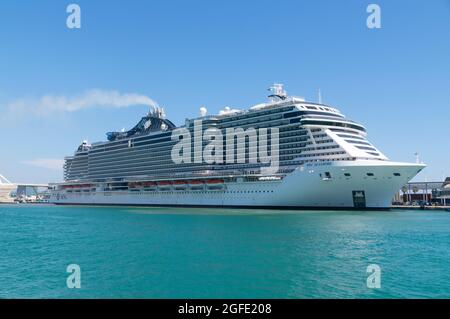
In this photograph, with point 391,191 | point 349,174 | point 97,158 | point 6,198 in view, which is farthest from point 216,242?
point 6,198

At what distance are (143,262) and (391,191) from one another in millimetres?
36144

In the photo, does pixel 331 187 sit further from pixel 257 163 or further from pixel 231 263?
pixel 231 263

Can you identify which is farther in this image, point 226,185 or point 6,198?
point 6,198

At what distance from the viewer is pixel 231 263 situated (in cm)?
1758

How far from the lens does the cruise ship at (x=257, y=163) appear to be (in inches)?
1786

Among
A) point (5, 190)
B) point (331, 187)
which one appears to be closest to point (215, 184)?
point (331, 187)

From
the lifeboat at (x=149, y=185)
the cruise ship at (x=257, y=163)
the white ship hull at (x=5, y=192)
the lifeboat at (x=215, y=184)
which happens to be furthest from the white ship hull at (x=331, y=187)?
the white ship hull at (x=5, y=192)

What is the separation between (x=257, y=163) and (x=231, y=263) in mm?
38229

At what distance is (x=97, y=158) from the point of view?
95062 mm

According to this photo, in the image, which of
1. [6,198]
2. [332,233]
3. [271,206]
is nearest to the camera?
[332,233]

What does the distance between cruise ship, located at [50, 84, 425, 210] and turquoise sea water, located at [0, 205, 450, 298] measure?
16.0 metres

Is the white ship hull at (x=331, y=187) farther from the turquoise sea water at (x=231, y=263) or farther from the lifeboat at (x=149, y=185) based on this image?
the lifeboat at (x=149, y=185)
